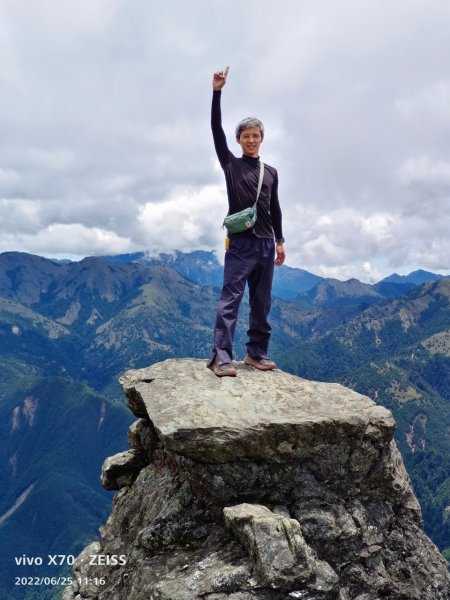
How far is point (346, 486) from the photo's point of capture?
12.4m

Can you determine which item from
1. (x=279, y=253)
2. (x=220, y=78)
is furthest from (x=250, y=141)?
(x=279, y=253)

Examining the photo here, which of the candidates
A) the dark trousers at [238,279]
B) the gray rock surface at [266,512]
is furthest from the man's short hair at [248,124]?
the gray rock surface at [266,512]

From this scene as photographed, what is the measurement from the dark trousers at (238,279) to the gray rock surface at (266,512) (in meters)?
1.57

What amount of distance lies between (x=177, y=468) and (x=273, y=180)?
30.7 feet

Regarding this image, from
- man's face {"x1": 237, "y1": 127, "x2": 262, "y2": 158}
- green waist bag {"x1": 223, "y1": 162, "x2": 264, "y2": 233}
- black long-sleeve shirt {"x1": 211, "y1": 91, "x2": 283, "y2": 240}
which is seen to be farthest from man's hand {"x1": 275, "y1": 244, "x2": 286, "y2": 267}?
man's face {"x1": 237, "y1": 127, "x2": 262, "y2": 158}

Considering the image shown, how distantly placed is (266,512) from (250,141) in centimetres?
1055

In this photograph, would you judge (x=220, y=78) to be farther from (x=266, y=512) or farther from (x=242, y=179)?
(x=266, y=512)

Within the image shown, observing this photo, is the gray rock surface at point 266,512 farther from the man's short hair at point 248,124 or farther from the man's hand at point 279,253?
the man's short hair at point 248,124

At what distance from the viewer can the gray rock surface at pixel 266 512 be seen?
9805mm

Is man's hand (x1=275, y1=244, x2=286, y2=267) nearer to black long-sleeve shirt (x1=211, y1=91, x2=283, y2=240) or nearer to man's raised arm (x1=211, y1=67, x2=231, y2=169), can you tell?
black long-sleeve shirt (x1=211, y1=91, x2=283, y2=240)

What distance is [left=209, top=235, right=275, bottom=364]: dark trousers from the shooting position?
15008 mm

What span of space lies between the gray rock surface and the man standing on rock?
5.81ft

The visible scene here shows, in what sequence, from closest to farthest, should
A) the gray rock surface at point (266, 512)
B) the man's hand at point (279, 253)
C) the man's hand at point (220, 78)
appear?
the gray rock surface at point (266, 512)
the man's hand at point (220, 78)
the man's hand at point (279, 253)

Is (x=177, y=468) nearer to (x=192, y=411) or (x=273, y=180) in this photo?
(x=192, y=411)
